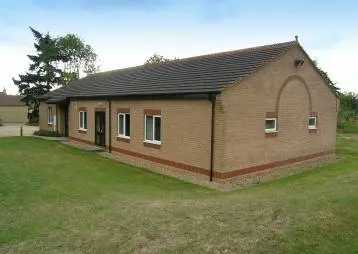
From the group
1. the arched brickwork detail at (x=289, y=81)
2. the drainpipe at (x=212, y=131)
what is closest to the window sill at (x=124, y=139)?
the drainpipe at (x=212, y=131)

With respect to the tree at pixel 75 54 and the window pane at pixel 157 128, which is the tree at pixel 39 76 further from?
the window pane at pixel 157 128

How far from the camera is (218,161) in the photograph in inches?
566

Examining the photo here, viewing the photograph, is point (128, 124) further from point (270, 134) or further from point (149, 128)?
point (270, 134)

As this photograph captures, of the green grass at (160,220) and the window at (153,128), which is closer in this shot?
the green grass at (160,220)

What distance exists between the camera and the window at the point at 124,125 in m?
20.0

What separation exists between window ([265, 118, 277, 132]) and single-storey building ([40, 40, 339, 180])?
5 cm

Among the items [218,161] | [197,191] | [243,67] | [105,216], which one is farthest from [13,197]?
[243,67]

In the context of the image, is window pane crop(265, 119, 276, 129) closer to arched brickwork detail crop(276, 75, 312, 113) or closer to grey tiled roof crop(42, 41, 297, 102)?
arched brickwork detail crop(276, 75, 312, 113)

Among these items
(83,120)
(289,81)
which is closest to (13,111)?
(83,120)

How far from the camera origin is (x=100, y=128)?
2308cm

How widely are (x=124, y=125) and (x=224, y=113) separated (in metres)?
7.78

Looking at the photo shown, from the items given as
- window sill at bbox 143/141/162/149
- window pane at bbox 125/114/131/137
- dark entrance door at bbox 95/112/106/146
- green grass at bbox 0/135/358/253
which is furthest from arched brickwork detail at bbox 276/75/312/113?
dark entrance door at bbox 95/112/106/146

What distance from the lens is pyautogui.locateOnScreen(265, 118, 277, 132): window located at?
16.4m

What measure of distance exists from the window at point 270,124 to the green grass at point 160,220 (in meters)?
3.73
